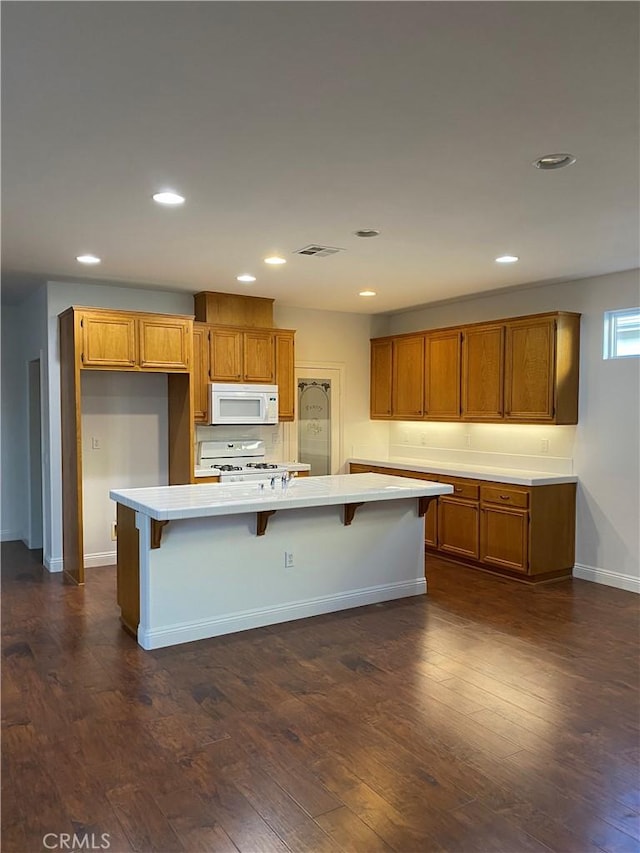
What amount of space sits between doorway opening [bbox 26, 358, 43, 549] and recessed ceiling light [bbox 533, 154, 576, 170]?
5301 millimetres

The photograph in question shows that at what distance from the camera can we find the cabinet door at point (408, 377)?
23.0 ft

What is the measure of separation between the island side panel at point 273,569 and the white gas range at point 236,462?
1515mm

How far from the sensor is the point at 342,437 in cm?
764

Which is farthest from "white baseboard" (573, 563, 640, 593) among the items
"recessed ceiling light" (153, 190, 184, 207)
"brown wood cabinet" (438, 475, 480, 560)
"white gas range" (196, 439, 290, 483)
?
"recessed ceiling light" (153, 190, 184, 207)

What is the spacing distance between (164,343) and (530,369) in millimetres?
3284

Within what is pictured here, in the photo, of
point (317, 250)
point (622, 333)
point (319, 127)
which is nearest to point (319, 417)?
point (317, 250)

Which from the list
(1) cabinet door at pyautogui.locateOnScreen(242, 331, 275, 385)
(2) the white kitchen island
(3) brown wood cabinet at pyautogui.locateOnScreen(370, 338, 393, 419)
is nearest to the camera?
(2) the white kitchen island

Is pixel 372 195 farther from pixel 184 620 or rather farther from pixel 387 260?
pixel 184 620

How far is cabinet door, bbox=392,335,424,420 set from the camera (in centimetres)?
702

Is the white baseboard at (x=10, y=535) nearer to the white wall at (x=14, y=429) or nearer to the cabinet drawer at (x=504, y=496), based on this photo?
the white wall at (x=14, y=429)

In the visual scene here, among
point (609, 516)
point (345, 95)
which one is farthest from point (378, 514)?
point (345, 95)

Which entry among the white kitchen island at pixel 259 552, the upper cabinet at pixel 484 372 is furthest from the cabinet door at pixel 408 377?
the white kitchen island at pixel 259 552

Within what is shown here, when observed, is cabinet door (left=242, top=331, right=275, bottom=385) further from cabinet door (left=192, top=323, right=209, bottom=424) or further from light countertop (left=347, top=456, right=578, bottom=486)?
light countertop (left=347, top=456, right=578, bottom=486)

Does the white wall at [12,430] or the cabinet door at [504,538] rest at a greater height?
the white wall at [12,430]
